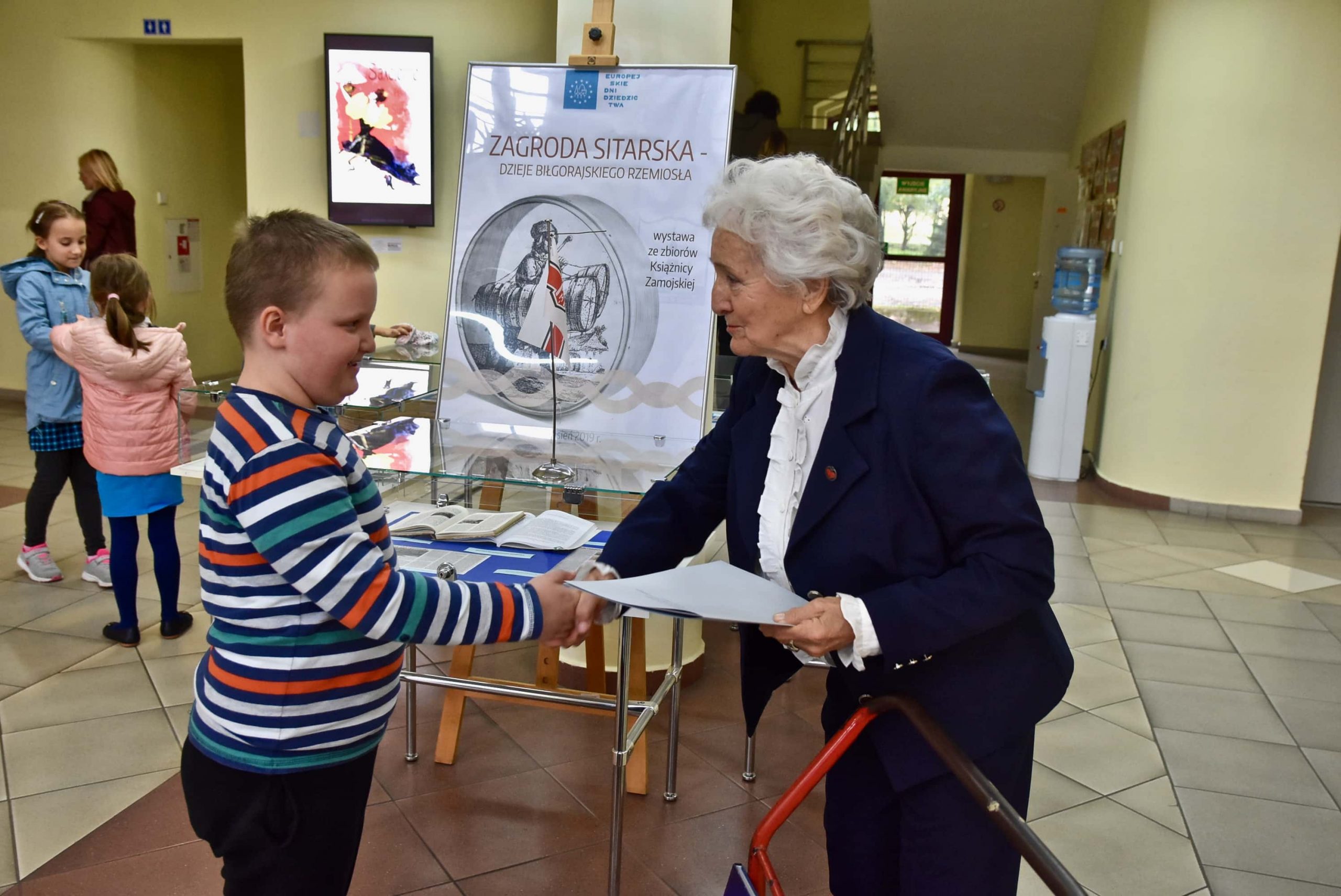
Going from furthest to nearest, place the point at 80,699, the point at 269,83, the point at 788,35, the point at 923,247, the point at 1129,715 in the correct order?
the point at 923,247
the point at 788,35
the point at 269,83
the point at 1129,715
the point at 80,699

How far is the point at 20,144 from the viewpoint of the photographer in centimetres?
788

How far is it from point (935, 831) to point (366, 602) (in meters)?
0.88

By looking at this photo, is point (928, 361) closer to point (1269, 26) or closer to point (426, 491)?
point (426, 491)

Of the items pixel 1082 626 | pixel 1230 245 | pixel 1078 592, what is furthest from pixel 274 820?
pixel 1230 245

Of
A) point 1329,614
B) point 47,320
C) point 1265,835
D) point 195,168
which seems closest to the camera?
point 1265,835

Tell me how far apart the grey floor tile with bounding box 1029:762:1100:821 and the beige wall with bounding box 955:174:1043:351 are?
1234 centimetres

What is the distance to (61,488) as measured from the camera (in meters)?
4.16

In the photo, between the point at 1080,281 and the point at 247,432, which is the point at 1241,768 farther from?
the point at 1080,281

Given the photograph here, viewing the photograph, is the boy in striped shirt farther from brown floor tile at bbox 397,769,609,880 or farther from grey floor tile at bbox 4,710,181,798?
grey floor tile at bbox 4,710,181,798

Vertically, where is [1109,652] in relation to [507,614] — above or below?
below

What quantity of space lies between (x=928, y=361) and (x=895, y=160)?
10.0 meters

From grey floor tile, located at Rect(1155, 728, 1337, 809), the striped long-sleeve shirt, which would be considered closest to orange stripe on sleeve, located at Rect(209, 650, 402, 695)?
the striped long-sleeve shirt

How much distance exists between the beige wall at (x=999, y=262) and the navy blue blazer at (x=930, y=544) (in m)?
13.8

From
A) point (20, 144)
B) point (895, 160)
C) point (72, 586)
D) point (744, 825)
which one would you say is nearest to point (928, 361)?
point (744, 825)
